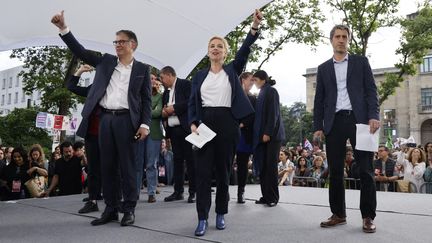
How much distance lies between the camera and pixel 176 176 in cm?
517

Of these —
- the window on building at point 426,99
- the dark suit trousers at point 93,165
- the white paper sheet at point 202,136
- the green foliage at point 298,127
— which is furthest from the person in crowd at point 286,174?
the window on building at point 426,99

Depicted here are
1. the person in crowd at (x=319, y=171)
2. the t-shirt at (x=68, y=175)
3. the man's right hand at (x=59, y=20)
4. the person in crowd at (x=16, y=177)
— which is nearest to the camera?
the man's right hand at (x=59, y=20)

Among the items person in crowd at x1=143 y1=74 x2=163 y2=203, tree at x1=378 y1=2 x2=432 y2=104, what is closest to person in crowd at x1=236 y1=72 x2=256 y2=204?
person in crowd at x1=143 y1=74 x2=163 y2=203

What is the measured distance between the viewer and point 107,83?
359 centimetres

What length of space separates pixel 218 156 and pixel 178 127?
177cm

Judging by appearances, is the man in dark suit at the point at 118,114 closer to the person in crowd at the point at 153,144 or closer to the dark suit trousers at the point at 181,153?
the dark suit trousers at the point at 181,153

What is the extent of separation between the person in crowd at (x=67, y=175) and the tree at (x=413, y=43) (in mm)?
15364

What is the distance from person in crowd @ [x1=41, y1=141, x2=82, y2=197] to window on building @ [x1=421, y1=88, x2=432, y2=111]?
49644 millimetres

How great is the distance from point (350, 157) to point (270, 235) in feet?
21.6

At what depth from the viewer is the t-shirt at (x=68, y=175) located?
6.27 metres

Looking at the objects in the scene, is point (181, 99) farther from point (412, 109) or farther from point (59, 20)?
point (412, 109)

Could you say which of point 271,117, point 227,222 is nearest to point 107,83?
point 227,222

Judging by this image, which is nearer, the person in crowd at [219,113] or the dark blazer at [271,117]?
the person in crowd at [219,113]

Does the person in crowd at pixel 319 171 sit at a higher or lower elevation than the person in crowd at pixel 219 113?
lower
